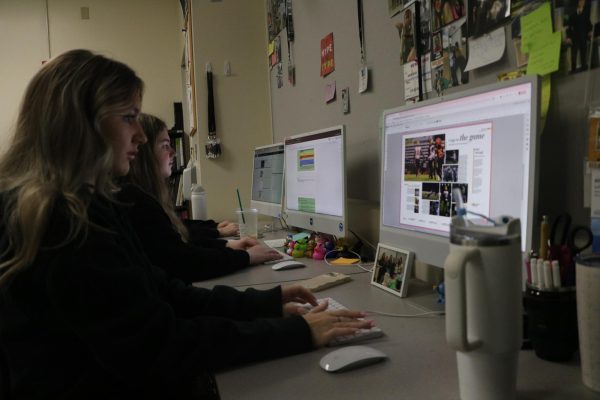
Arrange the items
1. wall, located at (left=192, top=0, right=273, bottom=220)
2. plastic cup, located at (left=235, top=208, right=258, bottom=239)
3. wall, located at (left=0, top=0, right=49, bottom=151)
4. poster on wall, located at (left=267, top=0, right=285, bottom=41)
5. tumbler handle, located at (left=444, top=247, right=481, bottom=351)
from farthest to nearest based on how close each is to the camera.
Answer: wall, located at (left=0, top=0, right=49, bottom=151) → wall, located at (left=192, top=0, right=273, bottom=220) → poster on wall, located at (left=267, top=0, right=285, bottom=41) → plastic cup, located at (left=235, top=208, right=258, bottom=239) → tumbler handle, located at (left=444, top=247, right=481, bottom=351)

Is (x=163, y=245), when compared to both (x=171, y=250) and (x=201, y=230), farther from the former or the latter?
(x=201, y=230)

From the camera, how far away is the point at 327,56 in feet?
6.59

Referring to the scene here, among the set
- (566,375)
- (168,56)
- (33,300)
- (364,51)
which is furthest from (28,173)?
(168,56)

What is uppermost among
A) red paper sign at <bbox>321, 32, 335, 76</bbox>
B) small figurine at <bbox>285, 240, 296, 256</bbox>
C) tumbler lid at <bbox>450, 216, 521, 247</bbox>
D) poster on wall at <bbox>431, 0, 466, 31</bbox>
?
red paper sign at <bbox>321, 32, 335, 76</bbox>

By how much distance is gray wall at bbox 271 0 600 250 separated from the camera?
0.86 metres

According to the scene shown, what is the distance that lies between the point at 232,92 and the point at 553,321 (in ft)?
8.54

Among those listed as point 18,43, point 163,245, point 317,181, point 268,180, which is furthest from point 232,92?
point 18,43

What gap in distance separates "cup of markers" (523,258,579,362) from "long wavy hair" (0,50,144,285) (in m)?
0.69

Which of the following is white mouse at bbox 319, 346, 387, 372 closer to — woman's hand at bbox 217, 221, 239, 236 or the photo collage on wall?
the photo collage on wall

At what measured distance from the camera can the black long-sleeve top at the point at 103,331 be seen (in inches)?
27.9

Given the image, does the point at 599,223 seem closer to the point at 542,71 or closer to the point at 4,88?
the point at 542,71

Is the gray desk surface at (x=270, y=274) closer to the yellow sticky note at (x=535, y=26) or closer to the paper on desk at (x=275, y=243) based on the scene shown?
the paper on desk at (x=275, y=243)

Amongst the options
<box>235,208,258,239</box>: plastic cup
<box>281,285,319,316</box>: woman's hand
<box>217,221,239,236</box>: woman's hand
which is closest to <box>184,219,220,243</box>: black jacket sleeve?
<box>217,221,239,236</box>: woman's hand

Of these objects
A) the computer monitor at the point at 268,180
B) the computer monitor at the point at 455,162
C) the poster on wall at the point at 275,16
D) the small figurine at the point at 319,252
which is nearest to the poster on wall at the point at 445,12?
the computer monitor at the point at 455,162
